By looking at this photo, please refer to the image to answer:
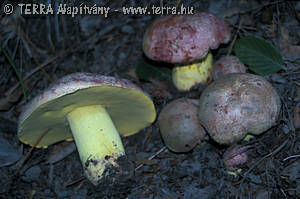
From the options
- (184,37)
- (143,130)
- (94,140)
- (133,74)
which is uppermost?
(184,37)

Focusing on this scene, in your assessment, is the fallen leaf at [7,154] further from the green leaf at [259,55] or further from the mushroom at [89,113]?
the green leaf at [259,55]

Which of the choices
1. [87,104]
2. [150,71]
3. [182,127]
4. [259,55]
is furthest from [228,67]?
[87,104]

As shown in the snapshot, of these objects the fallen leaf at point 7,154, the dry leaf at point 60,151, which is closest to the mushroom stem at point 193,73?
the dry leaf at point 60,151

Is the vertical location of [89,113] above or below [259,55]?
below

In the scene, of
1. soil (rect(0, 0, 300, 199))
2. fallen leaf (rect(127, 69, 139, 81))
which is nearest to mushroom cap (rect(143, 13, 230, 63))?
soil (rect(0, 0, 300, 199))

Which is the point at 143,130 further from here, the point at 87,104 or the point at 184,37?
the point at 184,37

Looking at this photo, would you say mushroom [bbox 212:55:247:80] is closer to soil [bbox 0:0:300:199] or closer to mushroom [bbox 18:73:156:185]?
soil [bbox 0:0:300:199]
